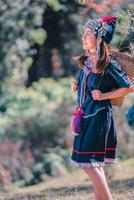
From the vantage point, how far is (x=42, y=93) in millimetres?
16750

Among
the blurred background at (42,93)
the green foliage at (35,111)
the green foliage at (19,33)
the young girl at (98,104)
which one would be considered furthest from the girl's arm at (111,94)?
the green foliage at (19,33)

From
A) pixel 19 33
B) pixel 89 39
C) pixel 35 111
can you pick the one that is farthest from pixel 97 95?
pixel 19 33

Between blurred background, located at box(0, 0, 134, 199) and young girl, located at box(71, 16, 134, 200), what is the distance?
2671 millimetres

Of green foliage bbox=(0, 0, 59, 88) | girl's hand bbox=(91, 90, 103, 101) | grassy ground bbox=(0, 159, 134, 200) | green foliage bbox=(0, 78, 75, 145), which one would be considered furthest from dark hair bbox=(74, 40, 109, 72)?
green foliage bbox=(0, 0, 59, 88)

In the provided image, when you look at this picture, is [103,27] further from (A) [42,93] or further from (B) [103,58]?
(A) [42,93]

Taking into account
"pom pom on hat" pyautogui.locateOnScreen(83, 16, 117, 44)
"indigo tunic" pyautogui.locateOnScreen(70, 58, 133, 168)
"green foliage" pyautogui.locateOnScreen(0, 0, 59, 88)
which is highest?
"pom pom on hat" pyautogui.locateOnScreen(83, 16, 117, 44)

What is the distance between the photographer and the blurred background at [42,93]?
1297 cm

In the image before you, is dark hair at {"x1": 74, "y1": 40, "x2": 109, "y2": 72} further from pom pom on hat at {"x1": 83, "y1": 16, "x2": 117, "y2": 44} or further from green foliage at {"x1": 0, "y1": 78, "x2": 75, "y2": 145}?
green foliage at {"x1": 0, "y1": 78, "x2": 75, "y2": 145}

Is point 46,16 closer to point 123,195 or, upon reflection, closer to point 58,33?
point 58,33

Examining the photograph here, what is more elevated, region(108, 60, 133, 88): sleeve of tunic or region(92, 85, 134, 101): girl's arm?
region(108, 60, 133, 88): sleeve of tunic

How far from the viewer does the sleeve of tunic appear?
4969 mm

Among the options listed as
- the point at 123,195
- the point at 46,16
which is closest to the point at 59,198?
the point at 123,195

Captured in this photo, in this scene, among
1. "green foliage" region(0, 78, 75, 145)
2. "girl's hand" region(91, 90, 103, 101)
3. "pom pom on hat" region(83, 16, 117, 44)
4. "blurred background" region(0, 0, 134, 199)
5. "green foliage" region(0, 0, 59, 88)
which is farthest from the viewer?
"green foliage" region(0, 0, 59, 88)

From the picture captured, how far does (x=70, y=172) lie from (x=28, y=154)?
0.80 metres
